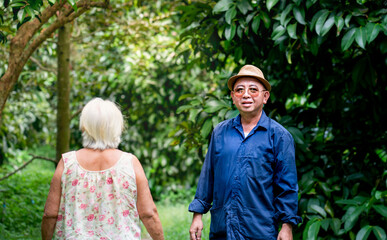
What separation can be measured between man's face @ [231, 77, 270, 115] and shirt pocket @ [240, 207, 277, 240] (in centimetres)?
58

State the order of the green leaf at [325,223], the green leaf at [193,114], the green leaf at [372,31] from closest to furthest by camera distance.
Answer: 1. the green leaf at [372,31]
2. the green leaf at [325,223]
3. the green leaf at [193,114]

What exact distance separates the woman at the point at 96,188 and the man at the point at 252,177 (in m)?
0.50

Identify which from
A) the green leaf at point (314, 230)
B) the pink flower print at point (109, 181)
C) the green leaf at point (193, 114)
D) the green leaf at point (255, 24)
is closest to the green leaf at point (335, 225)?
the green leaf at point (314, 230)

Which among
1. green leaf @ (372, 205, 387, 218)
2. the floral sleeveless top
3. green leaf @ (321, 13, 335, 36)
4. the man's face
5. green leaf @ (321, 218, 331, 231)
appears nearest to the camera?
the floral sleeveless top

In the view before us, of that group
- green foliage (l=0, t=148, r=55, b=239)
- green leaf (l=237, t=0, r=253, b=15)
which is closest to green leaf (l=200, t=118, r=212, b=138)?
green leaf (l=237, t=0, r=253, b=15)

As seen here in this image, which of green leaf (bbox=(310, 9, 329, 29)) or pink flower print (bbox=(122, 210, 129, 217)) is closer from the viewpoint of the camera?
pink flower print (bbox=(122, 210, 129, 217))

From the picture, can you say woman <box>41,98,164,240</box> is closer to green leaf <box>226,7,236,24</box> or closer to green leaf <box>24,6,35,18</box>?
green leaf <box>24,6,35,18</box>

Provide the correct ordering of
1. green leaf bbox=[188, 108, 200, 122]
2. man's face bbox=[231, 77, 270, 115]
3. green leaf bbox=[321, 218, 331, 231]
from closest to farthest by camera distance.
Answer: man's face bbox=[231, 77, 270, 115], green leaf bbox=[321, 218, 331, 231], green leaf bbox=[188, 108, 200, 122]

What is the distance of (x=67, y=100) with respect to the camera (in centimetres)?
565

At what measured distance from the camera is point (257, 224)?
2.47 metres

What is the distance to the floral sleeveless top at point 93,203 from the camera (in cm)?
227

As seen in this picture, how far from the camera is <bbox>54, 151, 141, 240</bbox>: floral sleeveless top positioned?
227cm

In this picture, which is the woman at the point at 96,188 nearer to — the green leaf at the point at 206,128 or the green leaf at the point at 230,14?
the green leaf at the point at 206,128

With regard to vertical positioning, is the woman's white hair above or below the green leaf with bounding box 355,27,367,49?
below
